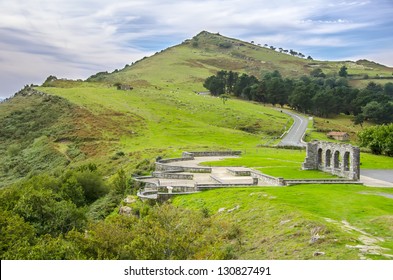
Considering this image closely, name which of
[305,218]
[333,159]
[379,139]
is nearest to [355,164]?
[333,159]

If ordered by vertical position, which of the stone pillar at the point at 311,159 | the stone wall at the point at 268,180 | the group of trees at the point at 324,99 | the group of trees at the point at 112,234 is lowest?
the group of trees at the point at 112,234

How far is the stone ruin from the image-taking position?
133ft

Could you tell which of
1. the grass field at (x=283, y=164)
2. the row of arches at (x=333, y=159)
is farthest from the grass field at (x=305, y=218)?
the grass field at (x=283, y=164)

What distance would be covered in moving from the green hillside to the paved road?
2315 mm

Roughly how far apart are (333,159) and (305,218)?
2199cm

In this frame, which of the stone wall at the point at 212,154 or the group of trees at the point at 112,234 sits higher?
the stone wall at the point at 212,154

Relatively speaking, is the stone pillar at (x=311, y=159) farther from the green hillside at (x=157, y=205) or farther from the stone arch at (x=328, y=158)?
the stone arch at (x=328, y=158)

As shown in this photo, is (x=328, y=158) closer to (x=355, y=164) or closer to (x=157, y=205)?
(x=355, y=164)

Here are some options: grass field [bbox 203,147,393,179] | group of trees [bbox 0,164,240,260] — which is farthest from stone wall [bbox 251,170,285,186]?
Result: group of trees [bbox 0,164,240,260]

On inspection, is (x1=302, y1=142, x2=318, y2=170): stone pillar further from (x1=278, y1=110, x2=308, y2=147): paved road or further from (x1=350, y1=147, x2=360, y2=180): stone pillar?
(x1=278, y1=110, x2=308, y2=147): paved road

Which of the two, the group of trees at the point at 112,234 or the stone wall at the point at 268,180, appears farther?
the stone wall at the point at 268,180

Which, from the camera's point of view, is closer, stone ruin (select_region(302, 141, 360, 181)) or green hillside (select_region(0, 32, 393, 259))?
green hillside (select_region(0, 32, 393, 259))

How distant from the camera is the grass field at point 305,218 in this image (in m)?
20.2

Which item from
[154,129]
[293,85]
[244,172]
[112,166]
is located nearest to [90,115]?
[154,129]
